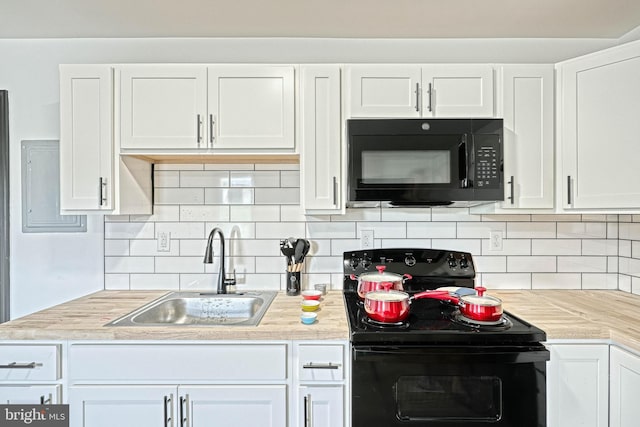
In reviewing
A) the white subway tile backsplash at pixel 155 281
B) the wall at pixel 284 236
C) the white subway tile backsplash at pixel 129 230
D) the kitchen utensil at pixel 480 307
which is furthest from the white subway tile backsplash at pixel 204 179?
the kitchen utensil at pixel 480 307

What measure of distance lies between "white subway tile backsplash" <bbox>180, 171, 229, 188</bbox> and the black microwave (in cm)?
80

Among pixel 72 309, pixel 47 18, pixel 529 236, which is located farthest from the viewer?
pixel 529 236

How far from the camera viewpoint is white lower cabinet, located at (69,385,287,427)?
140cm

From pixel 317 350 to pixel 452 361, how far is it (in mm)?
507

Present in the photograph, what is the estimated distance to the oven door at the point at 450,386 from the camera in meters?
1.31

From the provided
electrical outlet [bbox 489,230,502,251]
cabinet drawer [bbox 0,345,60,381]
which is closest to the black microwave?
electrical outlet [bbox 489,230,502,251]

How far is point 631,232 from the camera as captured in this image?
195 centimetres

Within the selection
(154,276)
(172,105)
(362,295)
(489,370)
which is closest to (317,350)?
(362,295)

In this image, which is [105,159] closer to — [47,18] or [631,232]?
[47,18]

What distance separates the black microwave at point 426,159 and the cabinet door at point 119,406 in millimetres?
1144

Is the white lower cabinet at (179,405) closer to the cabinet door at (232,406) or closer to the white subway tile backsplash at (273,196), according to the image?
the cabinet door at (232,406)

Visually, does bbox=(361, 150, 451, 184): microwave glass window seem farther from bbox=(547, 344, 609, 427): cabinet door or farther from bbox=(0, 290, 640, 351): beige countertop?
bbox=(547, 344, 609, 427): cabinet door

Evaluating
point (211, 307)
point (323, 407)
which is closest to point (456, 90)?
point (323, 407)

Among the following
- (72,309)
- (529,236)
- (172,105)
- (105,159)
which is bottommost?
(72,309)
